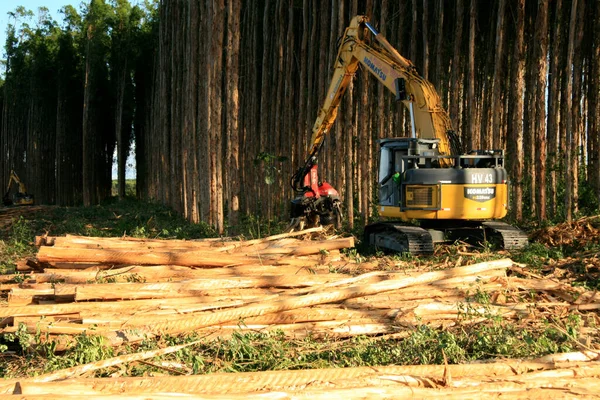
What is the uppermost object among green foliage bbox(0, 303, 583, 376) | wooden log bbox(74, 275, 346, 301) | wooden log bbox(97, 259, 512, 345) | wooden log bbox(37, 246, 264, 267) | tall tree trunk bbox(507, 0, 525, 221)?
tall tree trunk bbox(507, 0, 525, 221)

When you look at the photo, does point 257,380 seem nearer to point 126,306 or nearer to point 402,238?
point 126,306

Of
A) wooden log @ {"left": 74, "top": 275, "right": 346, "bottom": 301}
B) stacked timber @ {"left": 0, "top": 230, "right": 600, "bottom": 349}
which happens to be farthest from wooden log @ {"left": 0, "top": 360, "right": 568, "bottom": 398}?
wooden log @ {"left": 74, "top": 275, "right": 346, "bottom": 301}

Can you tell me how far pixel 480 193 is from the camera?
10.9 metres

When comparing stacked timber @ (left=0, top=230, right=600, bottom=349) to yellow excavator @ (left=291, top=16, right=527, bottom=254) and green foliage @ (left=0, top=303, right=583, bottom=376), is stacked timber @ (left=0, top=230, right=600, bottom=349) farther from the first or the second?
yellow excavator @ (left=291, top=16, right=527, bottom=254)

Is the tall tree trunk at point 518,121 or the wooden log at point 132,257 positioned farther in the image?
the tall tree trunk at point 518,121

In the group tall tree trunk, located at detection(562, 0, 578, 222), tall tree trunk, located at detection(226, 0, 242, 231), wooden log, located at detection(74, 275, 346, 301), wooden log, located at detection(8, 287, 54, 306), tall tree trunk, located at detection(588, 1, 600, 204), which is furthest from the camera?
tall tree trunk, located at detection(226, 0, 242, 231)

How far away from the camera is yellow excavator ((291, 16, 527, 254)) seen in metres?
10.8

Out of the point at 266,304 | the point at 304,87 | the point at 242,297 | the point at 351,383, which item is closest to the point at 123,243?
the point at 242,297

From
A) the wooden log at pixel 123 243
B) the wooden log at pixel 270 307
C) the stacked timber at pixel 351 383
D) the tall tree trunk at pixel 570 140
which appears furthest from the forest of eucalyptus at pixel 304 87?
the stacked timber at pixel 351 383

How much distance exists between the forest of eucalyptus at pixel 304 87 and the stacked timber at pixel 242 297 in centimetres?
736

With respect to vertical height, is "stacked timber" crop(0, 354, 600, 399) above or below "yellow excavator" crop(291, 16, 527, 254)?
below

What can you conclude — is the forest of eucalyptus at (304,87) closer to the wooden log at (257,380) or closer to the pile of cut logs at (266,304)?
the pile of cut logs at (266,304)

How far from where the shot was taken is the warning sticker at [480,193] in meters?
10.8

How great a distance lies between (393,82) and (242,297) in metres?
6.99
